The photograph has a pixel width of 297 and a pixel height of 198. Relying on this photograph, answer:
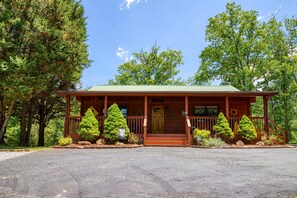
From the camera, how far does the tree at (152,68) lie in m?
30.0

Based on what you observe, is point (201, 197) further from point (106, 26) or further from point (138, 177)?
point (106, 26)

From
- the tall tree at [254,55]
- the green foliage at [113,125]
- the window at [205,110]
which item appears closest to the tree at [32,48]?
the green foliage at [113,125]

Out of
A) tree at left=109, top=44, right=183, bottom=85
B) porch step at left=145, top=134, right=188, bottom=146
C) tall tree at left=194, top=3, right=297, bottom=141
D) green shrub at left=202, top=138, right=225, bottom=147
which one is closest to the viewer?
green shrub at left=202, top=138, right=225, bottom=147

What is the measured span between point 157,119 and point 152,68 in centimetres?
1623

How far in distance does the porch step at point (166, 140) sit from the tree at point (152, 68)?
17.1 meters

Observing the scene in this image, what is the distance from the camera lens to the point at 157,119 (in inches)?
595

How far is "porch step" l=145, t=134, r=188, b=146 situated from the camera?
39.4 ft

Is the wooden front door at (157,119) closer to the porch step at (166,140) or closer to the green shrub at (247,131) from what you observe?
the porch step at (166,140)

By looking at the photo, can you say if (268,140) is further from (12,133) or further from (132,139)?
(12,133)

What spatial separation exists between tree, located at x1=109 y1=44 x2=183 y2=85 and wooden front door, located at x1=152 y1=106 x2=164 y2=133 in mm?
14462

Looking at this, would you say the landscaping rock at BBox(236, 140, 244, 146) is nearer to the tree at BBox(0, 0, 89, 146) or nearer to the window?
the window

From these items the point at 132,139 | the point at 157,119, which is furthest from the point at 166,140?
the point at 157,119

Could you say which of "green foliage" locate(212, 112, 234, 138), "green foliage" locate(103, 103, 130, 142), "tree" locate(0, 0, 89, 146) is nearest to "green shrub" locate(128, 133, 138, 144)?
"green foliage" locate(103, 103, 130, 142)

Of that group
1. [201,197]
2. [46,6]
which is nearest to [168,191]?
[201,197]
